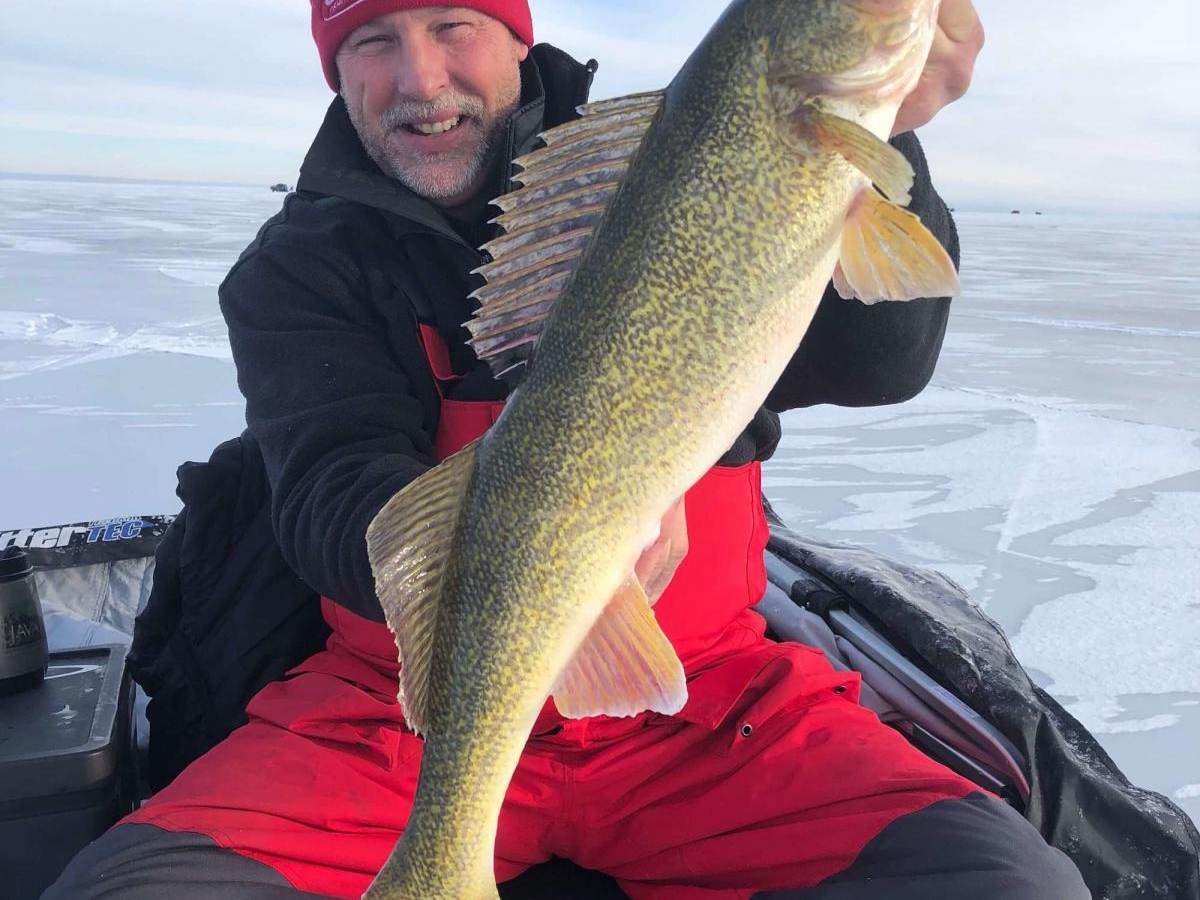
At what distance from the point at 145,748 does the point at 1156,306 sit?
571 inches

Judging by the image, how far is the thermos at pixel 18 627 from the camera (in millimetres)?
2580

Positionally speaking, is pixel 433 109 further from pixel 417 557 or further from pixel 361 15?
pixel 417 557

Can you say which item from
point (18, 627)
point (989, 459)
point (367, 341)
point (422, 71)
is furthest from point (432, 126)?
point (989, 459)

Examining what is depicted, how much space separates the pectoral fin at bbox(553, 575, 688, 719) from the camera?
61.7 inches

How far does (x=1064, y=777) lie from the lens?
7.76 feet

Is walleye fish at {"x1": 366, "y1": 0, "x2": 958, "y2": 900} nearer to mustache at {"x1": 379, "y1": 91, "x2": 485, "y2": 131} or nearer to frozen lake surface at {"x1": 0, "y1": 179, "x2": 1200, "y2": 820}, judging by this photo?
mustache at {"x1": 379, "y1": 91, "x2": 485, "y2": 131}

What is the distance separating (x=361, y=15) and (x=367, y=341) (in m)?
0.89

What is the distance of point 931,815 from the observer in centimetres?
195

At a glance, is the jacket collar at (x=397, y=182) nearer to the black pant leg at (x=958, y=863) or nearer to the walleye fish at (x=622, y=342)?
the walleye fish at (x=622, y=342)

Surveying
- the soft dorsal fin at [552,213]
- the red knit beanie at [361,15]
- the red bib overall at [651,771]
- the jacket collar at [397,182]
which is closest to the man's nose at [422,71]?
the red knit beanie at [361,15]

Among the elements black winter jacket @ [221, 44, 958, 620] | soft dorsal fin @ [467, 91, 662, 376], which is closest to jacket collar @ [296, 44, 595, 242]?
black winter jacket @ [221, 44, 958, 620]

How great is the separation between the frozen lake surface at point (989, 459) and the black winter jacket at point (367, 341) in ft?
5.83

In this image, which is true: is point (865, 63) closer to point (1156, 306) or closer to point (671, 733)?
point (671, 733)

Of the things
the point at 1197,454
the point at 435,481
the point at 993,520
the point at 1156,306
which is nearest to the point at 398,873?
the point at 435,481
